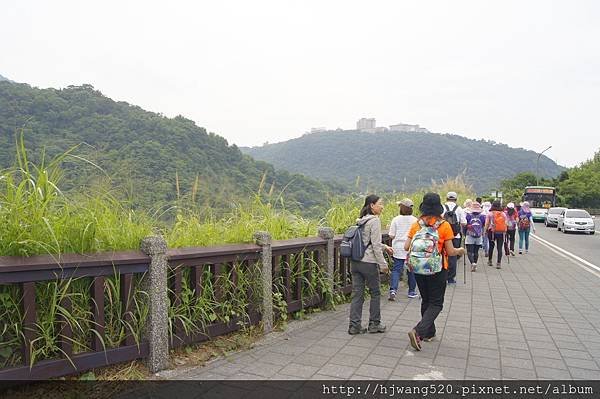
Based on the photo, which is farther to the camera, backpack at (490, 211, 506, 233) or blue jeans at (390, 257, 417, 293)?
backpack at (490, 211, 506, 233)

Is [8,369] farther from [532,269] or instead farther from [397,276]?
[532,269]

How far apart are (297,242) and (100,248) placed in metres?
2.64

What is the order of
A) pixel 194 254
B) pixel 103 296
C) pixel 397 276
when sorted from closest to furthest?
1. pixel 103 296
2. pixel 194 254
3. pixel 397 276

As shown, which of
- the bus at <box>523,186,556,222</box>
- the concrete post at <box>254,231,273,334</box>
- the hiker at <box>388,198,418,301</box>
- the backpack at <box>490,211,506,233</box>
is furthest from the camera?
the bus at <box>523,186,556,222</box>

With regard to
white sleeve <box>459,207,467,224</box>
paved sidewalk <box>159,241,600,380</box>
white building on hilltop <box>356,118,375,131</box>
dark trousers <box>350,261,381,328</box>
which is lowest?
paved sidewalk <box>159,241,600,380</box>

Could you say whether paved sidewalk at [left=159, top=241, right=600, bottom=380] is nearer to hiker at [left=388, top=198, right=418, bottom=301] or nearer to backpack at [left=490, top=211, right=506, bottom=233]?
hiker at [left=388, top=198, right=418, bottom=301]

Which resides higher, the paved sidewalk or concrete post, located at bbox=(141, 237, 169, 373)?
concrete post, located at bbox=(141, 237, 169, 373)

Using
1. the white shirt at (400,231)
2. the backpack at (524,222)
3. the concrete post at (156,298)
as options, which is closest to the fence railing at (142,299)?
the concrete post at (156,298)

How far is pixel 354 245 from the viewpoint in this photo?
521 cm

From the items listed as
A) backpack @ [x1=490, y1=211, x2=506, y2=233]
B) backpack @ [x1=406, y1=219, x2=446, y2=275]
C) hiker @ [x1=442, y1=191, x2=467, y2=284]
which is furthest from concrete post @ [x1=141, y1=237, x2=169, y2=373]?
backpack @ [x1=490, y1=211, x2=506, y2=233]

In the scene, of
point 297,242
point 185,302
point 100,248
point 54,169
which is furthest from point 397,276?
point 54,169

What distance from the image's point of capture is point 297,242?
5.73 m

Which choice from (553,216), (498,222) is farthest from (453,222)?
(553,216)

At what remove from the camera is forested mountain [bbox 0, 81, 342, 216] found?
454 centimetres
